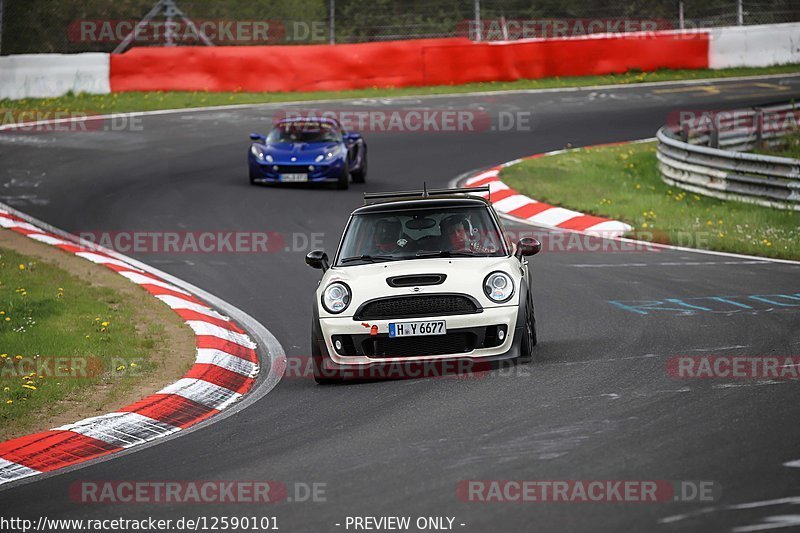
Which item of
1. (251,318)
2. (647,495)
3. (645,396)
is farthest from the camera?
(251,318)

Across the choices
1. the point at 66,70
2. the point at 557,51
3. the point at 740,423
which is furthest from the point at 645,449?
the point at 557,51

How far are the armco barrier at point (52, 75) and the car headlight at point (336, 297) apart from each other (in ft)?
71.5

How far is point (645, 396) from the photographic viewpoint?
26.2 feet

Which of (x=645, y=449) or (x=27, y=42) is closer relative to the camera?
(x=645, y=449)

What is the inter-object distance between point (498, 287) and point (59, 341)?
387 centimetres

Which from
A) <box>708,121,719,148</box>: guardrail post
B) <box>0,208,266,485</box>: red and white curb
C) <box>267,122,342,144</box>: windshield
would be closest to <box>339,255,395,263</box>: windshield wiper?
<box>0,208,266,485</box>: red and white curb

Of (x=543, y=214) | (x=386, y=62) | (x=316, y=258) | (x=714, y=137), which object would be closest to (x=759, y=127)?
(x=714, y=137)

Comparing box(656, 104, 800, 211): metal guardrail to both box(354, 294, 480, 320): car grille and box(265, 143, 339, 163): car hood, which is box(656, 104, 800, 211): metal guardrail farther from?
box(354, 294, 480, 320): car grille

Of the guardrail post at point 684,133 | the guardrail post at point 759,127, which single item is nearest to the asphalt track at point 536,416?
the guardrail post at point 684,133

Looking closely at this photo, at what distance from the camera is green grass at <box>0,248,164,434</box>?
29.4 feet

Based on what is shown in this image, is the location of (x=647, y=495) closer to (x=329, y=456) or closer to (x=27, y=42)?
(x=329, y=456)

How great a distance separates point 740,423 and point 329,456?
236 centimetres

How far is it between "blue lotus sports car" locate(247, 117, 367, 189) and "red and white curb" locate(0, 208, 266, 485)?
775cm

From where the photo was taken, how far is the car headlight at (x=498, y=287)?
9.30 m
